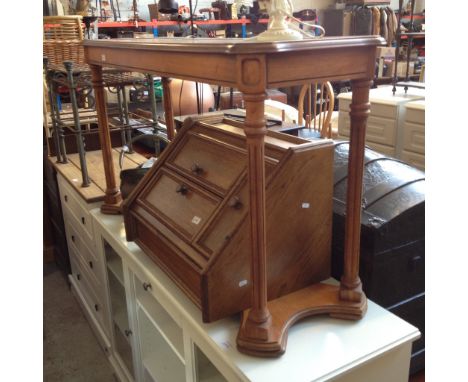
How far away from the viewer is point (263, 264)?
1087 mm

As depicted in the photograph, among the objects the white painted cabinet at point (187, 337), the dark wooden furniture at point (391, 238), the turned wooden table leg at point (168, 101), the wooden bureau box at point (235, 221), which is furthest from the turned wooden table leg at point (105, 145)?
the dark wooden furniture at point (391, 238)

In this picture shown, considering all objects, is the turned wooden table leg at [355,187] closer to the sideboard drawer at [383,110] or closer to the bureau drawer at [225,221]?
the bureau drawer at [225,221]

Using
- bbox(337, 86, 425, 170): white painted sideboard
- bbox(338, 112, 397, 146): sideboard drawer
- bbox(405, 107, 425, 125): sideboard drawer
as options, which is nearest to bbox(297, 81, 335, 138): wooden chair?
bbox(337, 86, 425, 170): white painted sideboard

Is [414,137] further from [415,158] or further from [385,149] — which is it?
[385,149]

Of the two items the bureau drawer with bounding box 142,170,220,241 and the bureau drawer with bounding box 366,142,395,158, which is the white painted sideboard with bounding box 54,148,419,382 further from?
the bureau drawer with bounding box 366,142,395,158

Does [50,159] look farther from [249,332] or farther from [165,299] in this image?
[249,332]

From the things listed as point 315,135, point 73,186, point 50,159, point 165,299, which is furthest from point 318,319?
point 50,159

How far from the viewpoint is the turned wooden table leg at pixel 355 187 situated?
1180 millimetres

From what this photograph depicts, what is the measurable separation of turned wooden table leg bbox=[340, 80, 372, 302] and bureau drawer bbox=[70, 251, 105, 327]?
1.45 metres

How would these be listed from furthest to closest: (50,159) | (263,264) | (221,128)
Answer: (50,159)
(221,128)
(263,264)

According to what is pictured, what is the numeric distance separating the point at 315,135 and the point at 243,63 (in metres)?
1.29

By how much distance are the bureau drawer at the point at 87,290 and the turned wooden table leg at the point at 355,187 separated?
4.75 ft

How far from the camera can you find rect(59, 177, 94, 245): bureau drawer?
225cm

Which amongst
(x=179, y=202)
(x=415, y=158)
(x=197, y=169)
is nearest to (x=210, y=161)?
(x=197, y=169)
